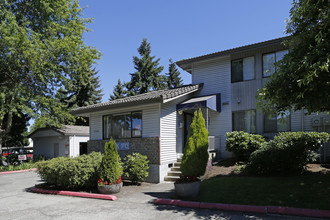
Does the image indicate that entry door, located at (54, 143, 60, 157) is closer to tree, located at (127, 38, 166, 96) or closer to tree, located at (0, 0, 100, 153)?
tree, located at (0, 0, 100, 153)

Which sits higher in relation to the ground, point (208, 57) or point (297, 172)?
point (208, 57)

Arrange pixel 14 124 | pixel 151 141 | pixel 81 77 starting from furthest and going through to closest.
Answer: pixel 14 124
pixel 81 77
pixel 151 141

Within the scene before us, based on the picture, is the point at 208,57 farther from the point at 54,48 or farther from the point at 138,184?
the point at 54,48

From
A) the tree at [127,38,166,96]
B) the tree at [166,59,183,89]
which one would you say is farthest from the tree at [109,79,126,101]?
the tree at [166,59,183,89]

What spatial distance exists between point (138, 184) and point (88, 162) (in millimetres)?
2475

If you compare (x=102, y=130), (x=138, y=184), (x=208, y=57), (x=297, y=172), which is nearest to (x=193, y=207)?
(x=138, y=184)

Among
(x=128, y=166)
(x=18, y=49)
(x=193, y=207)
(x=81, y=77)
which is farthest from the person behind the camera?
(x=81, y=77)

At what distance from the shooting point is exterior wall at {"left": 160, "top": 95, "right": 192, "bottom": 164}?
11.5 meters

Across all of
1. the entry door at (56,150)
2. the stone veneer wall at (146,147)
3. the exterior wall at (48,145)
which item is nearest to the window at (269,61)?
the stone veneer wall at (146,147)

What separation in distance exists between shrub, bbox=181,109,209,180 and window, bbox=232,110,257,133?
5.94m

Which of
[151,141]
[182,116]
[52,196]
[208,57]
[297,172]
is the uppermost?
[208,57]

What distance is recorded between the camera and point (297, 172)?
9.12 meters

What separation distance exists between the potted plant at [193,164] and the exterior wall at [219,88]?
593cm

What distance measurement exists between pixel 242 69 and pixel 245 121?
3027mm
